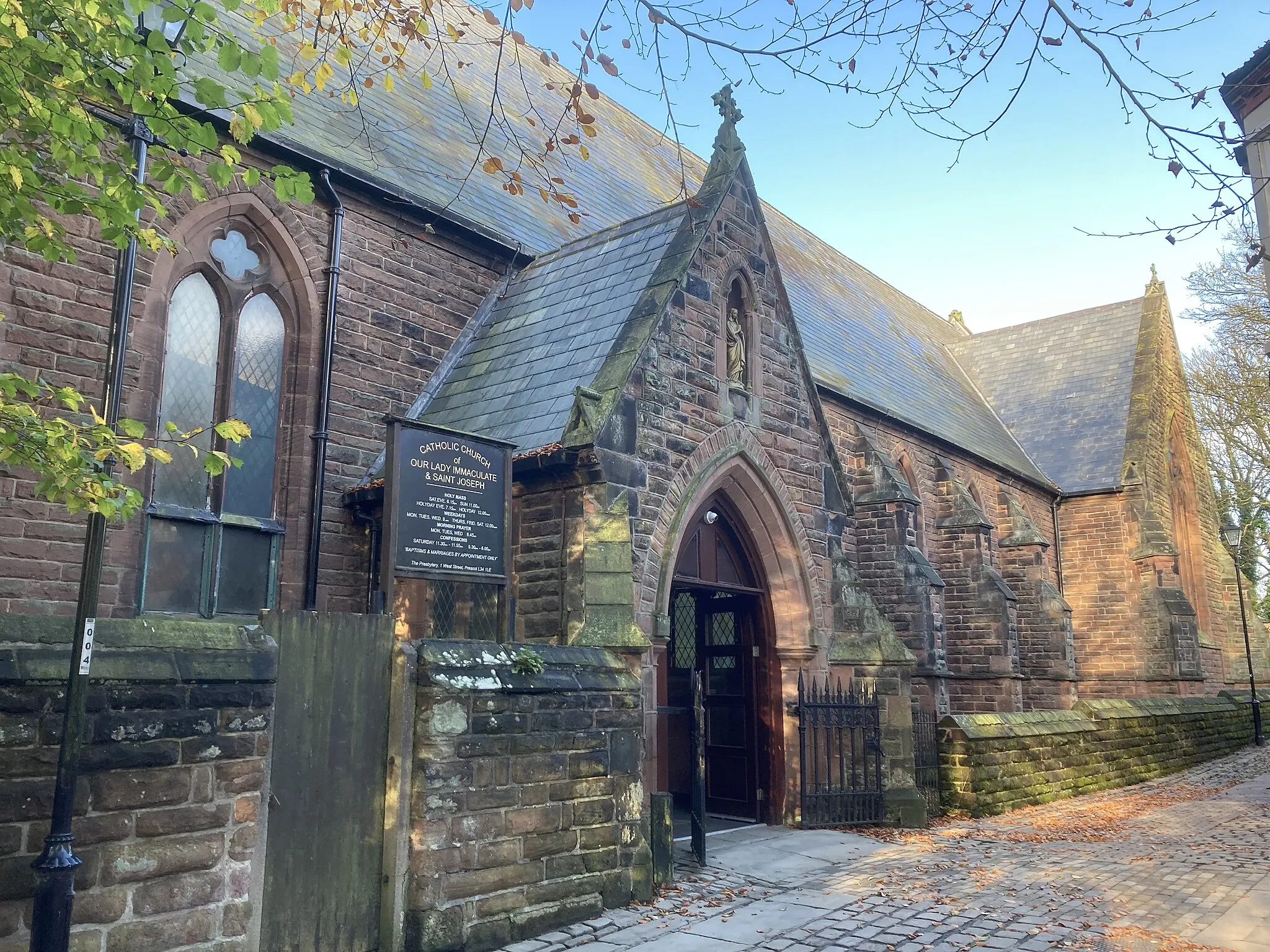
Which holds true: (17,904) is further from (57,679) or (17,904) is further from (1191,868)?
(1191,868)

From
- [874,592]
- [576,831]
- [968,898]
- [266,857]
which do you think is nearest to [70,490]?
[266,857]

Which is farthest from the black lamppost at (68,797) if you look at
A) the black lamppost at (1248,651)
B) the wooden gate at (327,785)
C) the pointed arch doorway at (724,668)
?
the black lamppost at (1248,651)

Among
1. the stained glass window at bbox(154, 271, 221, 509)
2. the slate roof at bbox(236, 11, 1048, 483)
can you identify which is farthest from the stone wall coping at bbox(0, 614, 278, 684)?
the stained glass window at bbox(154, 271, 221, 509)

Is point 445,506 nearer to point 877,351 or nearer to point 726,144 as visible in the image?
point 726,144

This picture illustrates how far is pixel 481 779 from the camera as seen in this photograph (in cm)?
659

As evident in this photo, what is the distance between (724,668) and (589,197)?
8.25 meters

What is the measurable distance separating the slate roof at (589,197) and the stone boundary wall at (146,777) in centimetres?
297

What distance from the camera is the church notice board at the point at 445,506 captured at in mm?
7078

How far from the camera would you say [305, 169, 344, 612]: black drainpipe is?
10008 millimetres

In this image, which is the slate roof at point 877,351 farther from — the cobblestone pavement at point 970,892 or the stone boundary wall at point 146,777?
the stone boundary wall at point 146,777

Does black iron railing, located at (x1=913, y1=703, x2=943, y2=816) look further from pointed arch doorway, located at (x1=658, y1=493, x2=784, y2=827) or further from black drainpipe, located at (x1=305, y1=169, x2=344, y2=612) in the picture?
black drainpipe, located at (x1=305, y1=169, x2=344, y2=612)

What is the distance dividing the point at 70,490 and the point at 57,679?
0.88 meters

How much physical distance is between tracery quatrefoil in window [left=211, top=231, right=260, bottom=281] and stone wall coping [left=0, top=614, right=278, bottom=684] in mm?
5706

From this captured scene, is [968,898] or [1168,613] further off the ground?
[1168,613]
